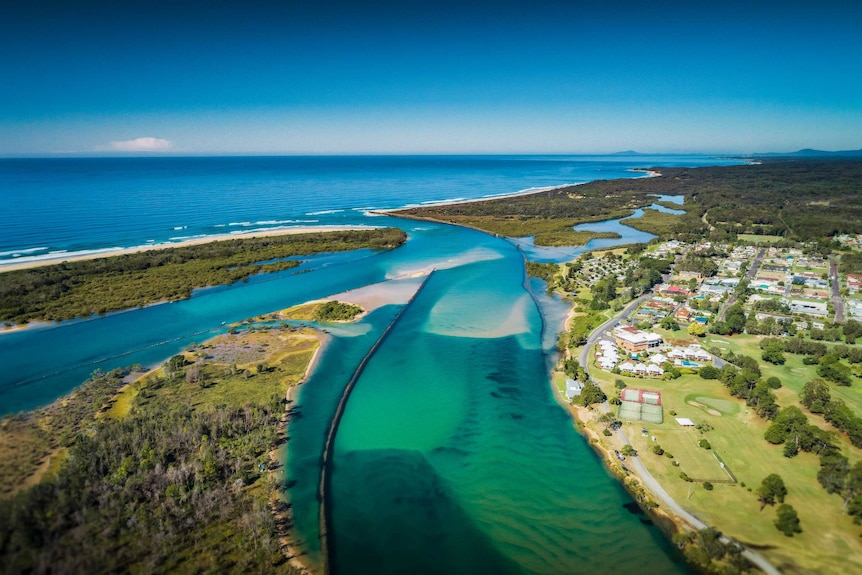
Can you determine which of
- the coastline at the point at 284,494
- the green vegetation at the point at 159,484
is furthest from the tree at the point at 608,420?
the green vegetation at the point at 159,484

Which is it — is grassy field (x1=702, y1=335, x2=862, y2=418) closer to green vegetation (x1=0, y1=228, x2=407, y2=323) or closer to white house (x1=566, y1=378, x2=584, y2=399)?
white house (x1=566, y1=378, x2=584, y2=399)

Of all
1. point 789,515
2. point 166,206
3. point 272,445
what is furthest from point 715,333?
point 166,206

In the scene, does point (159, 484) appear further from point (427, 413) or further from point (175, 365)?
point (427, 413)

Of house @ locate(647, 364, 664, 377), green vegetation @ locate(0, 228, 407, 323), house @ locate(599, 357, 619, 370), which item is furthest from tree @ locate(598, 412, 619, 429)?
green vegetation @ locate(0, 228, 407, 323)

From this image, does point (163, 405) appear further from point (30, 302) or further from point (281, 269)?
point (281, 269)

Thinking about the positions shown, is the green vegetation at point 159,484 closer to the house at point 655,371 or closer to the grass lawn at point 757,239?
the house at point 655,371

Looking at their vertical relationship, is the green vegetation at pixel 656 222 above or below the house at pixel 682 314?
above
